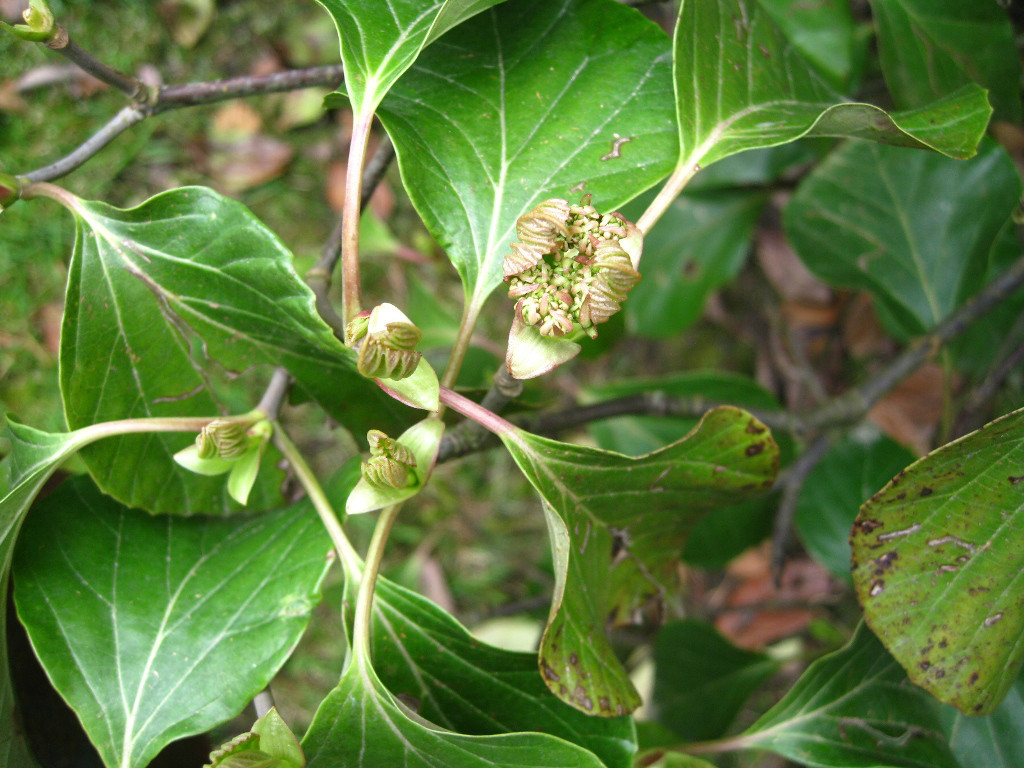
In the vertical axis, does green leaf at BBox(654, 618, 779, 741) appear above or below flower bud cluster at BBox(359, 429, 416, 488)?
below

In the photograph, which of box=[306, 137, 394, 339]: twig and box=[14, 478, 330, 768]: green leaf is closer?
box=[14, 478, 330, 768]: green leaf

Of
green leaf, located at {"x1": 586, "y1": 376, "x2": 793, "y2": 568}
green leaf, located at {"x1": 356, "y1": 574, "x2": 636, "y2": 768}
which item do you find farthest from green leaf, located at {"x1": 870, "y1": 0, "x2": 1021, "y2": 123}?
green leaf, located at {"x1": 356, "y1": 574, "x2": 636, "y2": 768}

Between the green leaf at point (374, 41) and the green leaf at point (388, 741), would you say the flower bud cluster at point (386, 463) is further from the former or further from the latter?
the green leaf at point (374, 41)

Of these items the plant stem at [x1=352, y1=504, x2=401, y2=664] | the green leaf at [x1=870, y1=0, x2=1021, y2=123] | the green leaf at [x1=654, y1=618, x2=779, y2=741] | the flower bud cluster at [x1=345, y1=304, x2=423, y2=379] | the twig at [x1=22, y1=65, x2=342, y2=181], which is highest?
the twig at [x1=22, y1=65, x2=342, y2=181]

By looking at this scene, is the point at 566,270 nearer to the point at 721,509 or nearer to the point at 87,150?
the point at 87,150

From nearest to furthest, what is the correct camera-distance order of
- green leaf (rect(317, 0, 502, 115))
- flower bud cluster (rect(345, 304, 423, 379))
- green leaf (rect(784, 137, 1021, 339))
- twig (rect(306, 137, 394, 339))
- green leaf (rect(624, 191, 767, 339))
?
flower bud cluster (rect(345, 304, 423, 379)), green leaf (rect(317, 0, 502, 115)), twig (rect(306, 137, 394, 339)), green leaf (rect(784, 137, 1021, 339)), green leaf (rect(624, 191, 767, 339))

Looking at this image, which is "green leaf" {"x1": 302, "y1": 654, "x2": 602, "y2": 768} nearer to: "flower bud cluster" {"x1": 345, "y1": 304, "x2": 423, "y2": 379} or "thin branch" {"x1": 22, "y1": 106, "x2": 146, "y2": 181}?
"flower bud cluster" {"x1": 345, "y1": 304, "x2": 423, "y2": 379}

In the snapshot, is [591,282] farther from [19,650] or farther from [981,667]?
[19,650]

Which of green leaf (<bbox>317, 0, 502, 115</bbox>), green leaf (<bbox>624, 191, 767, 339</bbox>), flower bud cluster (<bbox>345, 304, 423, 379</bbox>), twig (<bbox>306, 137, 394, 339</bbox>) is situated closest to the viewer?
flower bud cluster (<bbox>345, 304, 423, 379</bbox>)

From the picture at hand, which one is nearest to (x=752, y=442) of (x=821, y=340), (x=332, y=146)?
(x=821, y=340)
